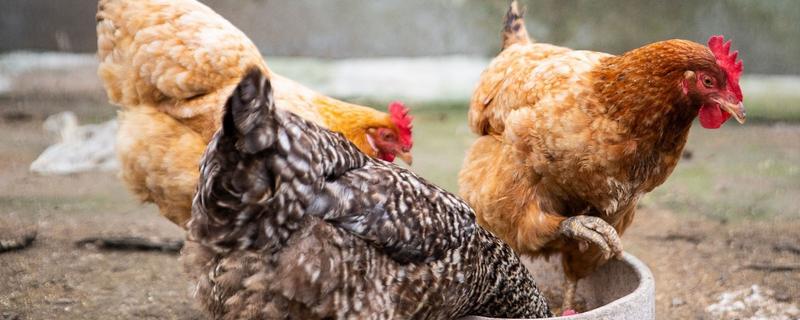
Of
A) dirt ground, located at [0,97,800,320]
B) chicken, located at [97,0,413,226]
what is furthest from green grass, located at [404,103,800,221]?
chicken, located at [97,0,413,226]

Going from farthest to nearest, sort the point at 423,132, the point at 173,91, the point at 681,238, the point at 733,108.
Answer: the point at 423,132
the point at 681,238
the point at 173,91
the point at 733,108

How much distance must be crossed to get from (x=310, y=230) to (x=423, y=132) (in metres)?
4.12

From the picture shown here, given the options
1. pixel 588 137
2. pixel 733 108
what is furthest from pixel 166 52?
pixel 733 108

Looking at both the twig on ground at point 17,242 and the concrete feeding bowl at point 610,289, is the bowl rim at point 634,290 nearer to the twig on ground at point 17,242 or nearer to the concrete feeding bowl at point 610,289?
the concrete feeding bowl at point 610,289

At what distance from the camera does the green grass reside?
440cm

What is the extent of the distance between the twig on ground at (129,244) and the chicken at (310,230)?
191cm

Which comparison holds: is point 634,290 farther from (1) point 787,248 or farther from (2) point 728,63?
(1) point 787,248

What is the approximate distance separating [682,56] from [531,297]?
2.90 ft

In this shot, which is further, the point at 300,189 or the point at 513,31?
the point at 513,31

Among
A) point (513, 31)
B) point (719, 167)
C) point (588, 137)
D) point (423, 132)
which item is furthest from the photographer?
point (423, 132)

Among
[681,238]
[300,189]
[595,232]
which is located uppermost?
[300,189]

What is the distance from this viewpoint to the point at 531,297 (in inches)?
92.7

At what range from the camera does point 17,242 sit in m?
3.61

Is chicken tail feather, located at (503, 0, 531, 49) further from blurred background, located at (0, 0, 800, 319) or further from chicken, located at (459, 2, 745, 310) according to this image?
blurred background, located at (0, 0, 800, 319)
